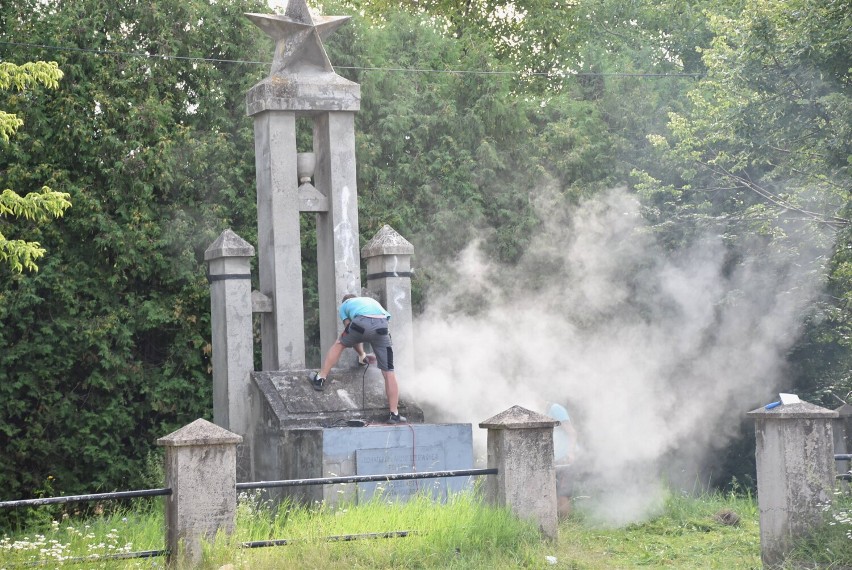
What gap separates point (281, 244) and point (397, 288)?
4.94ft

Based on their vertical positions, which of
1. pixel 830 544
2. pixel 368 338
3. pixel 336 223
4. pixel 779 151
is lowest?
pixel 830 544

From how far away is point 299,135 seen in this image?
61.2 ft

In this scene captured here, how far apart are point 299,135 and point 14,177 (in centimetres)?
456

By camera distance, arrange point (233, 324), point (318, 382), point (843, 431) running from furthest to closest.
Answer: point (843, 431), point (233, 324), point (318, 382)

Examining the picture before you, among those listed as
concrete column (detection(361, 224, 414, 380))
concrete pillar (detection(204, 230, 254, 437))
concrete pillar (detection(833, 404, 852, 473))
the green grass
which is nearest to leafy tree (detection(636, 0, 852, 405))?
concrete pillar (detection(833, 404, 852, 473))

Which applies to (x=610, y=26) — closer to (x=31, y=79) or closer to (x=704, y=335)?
(x=704, y=335)

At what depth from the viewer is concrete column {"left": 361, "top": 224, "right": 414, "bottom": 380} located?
1414 cm

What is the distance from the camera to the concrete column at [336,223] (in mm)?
14180

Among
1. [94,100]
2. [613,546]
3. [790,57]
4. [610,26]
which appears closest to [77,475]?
[94,100]

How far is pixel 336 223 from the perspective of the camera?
14172 millimetres

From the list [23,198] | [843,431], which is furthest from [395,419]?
[843,431]

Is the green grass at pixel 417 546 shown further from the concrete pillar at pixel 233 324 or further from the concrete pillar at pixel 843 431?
the concrete pillar at pixel 843 431

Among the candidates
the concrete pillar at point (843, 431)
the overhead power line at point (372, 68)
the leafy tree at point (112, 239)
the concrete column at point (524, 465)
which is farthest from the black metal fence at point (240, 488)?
the overhead power line at point (372, 68)

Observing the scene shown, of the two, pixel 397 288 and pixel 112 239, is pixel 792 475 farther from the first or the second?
pixel 112 239
